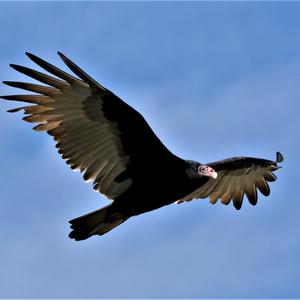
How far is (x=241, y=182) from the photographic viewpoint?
14297 millimetres

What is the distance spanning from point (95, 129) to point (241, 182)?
3.03m

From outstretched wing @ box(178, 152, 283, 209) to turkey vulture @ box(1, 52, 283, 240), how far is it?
2017mm

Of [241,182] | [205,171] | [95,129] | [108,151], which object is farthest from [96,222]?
[241,182]

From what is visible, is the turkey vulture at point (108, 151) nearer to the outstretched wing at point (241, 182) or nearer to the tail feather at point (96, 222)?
the tail feather at point (96, 222)

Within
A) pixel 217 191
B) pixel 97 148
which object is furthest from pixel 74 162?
pixel 217 191

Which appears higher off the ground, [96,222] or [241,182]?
[241,182]

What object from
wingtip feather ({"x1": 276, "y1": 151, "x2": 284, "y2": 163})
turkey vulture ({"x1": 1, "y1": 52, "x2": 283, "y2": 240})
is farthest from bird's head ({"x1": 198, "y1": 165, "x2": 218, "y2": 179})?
wingtip feather ({"x1": 276, "y1": 151, "x2": 284, "y2": 163})

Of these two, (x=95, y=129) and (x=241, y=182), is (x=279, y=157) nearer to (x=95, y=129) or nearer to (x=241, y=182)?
(x=241, y=182)

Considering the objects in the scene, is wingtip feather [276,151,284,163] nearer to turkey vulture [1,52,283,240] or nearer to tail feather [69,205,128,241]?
turkey vulture [1,52,283,240]

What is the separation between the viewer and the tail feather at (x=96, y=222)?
12062mm

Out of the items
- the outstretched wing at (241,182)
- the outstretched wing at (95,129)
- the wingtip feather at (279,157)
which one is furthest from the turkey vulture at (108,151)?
the outstretched wing at (241,182)

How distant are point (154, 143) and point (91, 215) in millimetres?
1187

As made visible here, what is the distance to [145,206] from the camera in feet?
39.6

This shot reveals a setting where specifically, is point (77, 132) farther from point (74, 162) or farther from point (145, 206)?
point (145, 206)
